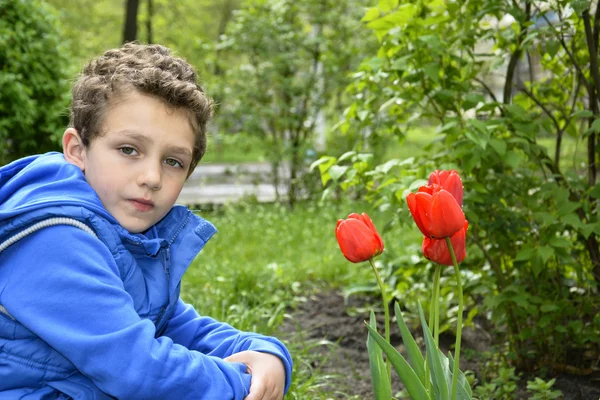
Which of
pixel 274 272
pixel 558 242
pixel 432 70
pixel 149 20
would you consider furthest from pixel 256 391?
pixel 149 20

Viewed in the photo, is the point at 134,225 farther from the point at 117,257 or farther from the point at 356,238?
the point at 356,238

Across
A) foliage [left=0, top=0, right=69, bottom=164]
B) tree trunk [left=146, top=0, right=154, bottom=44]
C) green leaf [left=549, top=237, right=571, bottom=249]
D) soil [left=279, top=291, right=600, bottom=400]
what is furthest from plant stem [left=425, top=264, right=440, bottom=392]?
tree trunk [left=146, top=0, right=154, bottom=44]

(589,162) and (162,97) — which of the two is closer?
(162,97)

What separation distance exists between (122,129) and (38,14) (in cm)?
445

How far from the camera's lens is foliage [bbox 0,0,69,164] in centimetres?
532

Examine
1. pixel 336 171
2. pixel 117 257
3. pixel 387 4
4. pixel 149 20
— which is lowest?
pixel 117 257

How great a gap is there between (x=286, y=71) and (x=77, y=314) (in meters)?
7.00

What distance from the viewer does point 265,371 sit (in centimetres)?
193

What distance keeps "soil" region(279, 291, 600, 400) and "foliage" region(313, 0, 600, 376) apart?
0.20 metres

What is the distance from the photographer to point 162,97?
1.91 metres

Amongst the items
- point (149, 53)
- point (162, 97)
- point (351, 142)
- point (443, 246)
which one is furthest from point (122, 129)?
point (351, 142)

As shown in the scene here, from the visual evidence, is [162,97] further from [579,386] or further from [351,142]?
[351,142]

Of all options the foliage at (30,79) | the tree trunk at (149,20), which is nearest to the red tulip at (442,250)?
the foliage at (30,79)

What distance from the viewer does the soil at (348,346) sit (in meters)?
2.90
